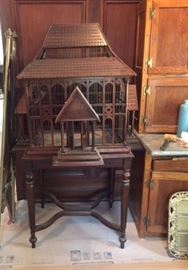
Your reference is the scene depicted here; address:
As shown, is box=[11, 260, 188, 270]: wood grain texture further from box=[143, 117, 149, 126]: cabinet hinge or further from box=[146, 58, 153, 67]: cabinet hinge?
box=[146, 58, 153, 67]: cabinet hinge

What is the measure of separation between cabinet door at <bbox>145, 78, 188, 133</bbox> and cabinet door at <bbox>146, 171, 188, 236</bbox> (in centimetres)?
33

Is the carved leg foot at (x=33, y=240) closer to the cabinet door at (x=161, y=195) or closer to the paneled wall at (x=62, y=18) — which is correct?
the paneled wall at (x=62, y=18)

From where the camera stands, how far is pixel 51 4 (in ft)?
5.95

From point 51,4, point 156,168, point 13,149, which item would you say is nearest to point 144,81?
point 156,168

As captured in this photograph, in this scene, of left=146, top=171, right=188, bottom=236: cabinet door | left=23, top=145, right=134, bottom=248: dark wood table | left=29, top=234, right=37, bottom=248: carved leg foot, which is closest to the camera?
left=23, top=145, right=134, bottom=248: dark wood table

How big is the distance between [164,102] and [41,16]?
40.7 inches

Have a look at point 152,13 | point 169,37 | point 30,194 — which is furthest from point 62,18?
point 30,194

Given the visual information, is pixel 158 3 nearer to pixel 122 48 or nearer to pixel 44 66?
pixel 122 48

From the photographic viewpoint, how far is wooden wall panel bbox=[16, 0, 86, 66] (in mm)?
1812

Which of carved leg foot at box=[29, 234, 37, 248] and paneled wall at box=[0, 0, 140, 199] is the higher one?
paneled wall at box=[0, 0, 140, 199]

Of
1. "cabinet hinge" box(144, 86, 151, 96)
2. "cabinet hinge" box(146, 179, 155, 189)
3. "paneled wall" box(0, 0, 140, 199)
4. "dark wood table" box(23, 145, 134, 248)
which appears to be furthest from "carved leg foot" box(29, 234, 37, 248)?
"cabinet hinge" box(144, 86, 151, 96)

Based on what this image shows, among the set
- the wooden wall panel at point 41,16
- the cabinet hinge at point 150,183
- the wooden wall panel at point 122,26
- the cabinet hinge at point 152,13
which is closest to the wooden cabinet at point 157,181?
the cabinet hinge at point 150,183

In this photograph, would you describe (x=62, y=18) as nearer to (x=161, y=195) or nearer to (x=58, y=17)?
(x=58, y=17)

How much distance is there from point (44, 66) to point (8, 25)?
2.03 ft
